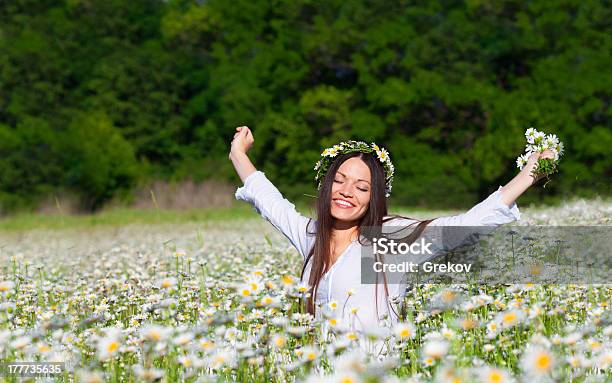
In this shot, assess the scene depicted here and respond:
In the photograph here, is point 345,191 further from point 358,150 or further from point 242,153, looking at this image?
point 242,153

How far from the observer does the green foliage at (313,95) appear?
27.1 meters

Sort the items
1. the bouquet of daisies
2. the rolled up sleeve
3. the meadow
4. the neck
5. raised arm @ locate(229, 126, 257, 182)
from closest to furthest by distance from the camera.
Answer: the meadow, the bouquet of daisies, the neck, the rolled up sleeve, raised arm @ locate(229, 126, 257, 182)

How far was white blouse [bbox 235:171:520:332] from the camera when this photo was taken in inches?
142

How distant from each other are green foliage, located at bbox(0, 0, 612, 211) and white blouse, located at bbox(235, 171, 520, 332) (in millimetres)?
21046

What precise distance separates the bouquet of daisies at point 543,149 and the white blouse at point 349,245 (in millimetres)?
202

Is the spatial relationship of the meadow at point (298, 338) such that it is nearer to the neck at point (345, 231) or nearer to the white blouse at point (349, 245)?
the white blouse at point (349, 245)

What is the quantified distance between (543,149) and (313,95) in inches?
1037

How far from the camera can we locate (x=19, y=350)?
2805 mm

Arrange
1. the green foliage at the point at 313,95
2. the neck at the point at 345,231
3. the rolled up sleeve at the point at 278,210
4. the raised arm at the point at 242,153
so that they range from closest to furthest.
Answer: the neck at the point at 345,231 → the rolled up sleeve at the point at 278,210 → the raised arm at the point at 242,153 → the green foliage at the point at 313,95

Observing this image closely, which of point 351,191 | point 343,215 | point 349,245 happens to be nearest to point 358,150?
point 351,191

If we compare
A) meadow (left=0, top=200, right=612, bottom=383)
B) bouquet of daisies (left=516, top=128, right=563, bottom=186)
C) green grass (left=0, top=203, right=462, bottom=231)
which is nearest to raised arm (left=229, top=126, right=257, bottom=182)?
meadow (left=0, top=200, right=612, bottom=383)

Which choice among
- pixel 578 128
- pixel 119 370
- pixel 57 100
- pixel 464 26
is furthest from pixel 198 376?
pixel 57 100

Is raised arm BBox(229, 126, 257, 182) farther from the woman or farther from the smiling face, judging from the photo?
the smiling face

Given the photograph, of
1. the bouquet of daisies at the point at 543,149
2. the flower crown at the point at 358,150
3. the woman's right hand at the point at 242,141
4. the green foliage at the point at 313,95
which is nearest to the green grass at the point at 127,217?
the green foliage at the point at 313,95
